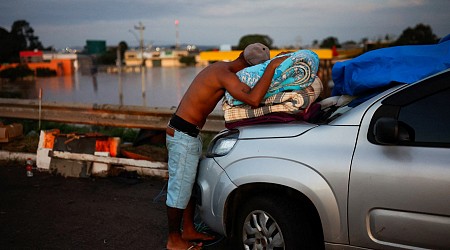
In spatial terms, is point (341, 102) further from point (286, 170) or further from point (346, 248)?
point (346, 248)

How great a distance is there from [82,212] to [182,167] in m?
1.95

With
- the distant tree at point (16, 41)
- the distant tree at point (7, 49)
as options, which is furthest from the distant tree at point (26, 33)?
the distant tree at point (7, 49)

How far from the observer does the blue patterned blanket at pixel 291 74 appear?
354 centimetres

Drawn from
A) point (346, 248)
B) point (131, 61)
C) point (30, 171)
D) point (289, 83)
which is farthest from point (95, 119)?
point (131, 61)

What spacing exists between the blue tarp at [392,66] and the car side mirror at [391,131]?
2.11 ft

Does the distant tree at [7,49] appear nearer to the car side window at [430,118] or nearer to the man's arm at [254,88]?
the man's arm at [254,88]

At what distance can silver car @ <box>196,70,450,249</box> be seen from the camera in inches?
103

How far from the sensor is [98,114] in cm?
773

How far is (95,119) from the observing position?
25.5 feet

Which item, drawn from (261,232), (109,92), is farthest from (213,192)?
(109,92)

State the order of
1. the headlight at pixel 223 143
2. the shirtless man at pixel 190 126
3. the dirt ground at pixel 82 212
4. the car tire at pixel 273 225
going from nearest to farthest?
1. the car tire at pixel 273 225
2. the headlight at pixel 223 143
3. the shirtless man at pixel 190 126
4. the dirt ground at pixel 82 212

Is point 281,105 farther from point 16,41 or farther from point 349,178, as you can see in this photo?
point 16,41

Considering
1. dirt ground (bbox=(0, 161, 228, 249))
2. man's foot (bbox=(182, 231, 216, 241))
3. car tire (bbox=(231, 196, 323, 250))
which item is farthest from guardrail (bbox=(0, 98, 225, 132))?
car tire (bbox=(231, 196, 323, 250))

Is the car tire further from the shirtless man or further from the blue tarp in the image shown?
the blue tarp
